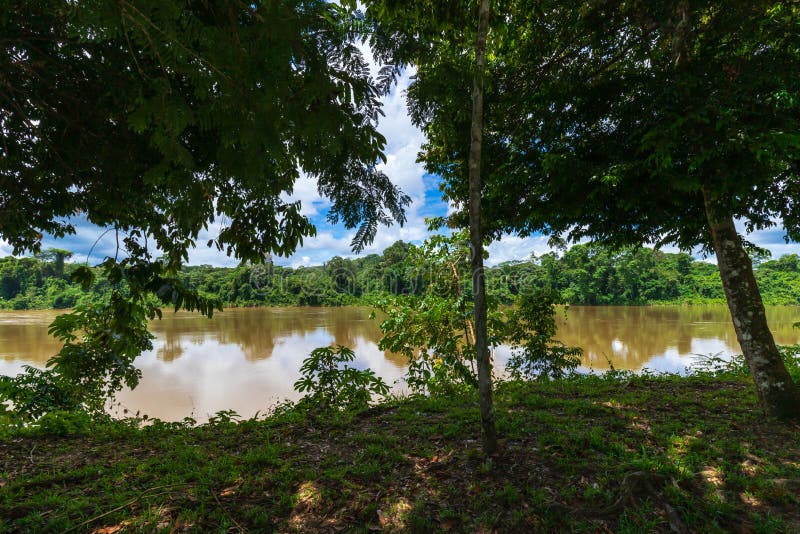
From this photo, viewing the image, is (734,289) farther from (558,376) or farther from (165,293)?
(165,293)

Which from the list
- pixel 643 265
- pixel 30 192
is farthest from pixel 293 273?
pixel 30 192

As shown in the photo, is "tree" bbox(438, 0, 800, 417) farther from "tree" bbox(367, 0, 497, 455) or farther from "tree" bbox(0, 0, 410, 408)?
"tree" bbox(0, 0, 410, 408)

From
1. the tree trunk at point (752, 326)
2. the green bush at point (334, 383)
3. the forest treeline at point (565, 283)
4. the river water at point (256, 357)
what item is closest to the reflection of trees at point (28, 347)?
the river water at point (256, 357)

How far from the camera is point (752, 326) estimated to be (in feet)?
11.9

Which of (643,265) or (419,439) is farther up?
(643,265)

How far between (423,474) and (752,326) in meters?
3.84

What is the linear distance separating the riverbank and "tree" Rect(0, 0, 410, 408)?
135 cm

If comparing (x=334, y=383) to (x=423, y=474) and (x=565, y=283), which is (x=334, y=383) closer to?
(x=423, y=474)

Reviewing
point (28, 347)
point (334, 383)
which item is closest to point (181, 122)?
point (334, 383)

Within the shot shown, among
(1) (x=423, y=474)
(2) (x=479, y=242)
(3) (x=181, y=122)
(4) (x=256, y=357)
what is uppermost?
(3) (x=181, y=122)

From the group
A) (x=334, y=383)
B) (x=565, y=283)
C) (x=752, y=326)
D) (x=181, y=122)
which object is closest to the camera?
(x=181, y=122)

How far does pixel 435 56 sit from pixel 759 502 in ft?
11.9

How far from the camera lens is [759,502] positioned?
2.17 metres

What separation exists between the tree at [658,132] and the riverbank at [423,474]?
1.77 m
